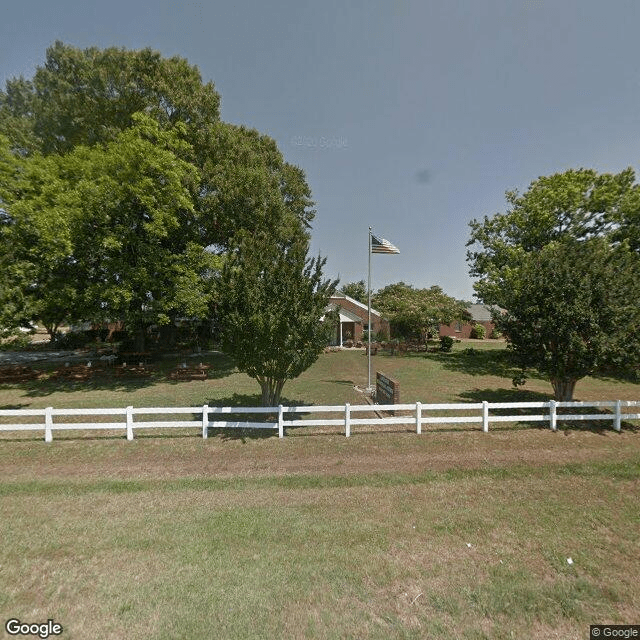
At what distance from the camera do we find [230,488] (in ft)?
19.9

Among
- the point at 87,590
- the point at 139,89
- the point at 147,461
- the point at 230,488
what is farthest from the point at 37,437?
the point at 139,89

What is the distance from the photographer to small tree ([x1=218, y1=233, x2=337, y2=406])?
28.6 feet

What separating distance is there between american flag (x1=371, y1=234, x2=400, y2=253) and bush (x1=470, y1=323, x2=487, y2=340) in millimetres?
41014

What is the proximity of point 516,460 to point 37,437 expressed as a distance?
1271cm

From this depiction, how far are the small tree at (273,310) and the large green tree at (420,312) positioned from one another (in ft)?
74.6

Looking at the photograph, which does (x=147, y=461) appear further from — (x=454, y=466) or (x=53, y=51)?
(x=53, y=51)

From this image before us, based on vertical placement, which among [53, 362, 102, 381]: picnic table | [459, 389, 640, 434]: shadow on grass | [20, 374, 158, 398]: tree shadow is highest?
[53, 362, 102, 381]: picnic table

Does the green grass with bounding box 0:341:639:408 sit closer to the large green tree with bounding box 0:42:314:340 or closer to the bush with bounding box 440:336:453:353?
the large green tree with bounding box 0:42:314:340

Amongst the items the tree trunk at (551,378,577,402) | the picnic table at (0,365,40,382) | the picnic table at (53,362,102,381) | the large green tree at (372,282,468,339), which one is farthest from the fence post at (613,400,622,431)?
the picnic table at (0,365,40,382)

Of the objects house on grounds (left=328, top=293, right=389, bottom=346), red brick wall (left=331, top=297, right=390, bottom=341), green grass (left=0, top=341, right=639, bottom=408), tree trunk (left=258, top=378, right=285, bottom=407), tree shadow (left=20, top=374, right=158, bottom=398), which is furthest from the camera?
red brick wall (left=331, top=297, right=390, bottom=341)

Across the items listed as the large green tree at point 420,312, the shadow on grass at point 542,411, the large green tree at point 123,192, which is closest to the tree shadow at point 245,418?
the large green tree at point 123,192

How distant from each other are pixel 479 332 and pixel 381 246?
41.4m

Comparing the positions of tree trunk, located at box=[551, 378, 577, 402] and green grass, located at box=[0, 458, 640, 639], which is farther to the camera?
tree trunk, located at box=[551, 378, 577, 402]

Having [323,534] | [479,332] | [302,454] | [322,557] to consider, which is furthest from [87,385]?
[479,332]
